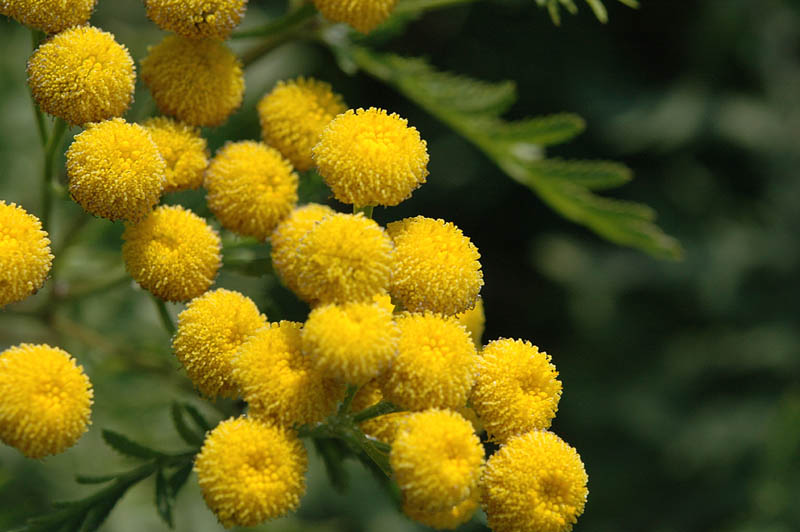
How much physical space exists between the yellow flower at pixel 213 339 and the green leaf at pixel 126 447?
25 centimetres

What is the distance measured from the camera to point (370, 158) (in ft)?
6.40

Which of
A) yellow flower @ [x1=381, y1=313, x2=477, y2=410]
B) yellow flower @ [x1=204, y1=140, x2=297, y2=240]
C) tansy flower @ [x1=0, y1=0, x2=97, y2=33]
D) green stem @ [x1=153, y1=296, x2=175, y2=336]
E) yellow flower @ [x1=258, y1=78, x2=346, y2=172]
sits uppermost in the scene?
tansy flower @ [x1=0, y1=0, x2=97, y2=33]

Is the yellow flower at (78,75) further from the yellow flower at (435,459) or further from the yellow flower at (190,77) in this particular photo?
the yellow flower at (435,459)

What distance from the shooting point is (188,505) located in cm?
352

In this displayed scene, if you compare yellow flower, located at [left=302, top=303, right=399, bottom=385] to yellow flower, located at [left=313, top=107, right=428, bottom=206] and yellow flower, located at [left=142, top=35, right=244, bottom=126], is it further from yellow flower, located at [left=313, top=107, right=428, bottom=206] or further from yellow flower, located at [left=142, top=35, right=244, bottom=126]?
yellow flower, located at [left=142, top=35, right=244, bottom=126]

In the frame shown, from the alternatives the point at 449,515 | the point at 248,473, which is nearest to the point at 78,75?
the point at 248,473

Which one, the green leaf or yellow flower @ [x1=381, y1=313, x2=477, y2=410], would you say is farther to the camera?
the green leaf

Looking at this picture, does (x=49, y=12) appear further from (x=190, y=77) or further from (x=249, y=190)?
(x=249, y=190)

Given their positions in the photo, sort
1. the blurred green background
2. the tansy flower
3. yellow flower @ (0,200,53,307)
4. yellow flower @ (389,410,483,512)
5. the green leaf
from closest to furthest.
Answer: yellow flower @ (389,410,483,512), yellow flower @ (0,200,53,307), the tansy flower, the green leaf, the blurred green background

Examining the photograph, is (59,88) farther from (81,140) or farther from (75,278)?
(75,278)

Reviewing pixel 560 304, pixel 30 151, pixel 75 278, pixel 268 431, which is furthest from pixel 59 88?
pixel 560 304

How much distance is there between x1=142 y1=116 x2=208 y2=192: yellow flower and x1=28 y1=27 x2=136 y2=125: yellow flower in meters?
0.13

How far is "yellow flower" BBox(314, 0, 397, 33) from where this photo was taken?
226 cm

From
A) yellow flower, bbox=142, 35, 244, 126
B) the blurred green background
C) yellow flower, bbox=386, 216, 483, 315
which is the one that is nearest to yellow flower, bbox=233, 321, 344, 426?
yellow flower, bbox=386, 216, 483, 315
